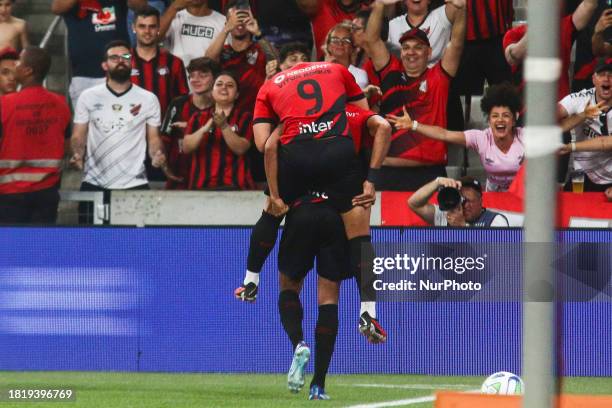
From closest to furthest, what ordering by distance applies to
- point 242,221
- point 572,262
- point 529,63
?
point 529,63, point 572,262, point 242,221

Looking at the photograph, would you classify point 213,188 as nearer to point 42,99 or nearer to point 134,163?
point 134,163

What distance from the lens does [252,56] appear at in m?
13.0

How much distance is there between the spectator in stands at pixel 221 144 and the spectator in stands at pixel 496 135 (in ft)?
5.00

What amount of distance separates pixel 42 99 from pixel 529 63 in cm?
965

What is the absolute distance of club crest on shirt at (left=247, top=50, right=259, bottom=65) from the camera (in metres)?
13.0

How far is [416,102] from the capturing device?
12.2 metres

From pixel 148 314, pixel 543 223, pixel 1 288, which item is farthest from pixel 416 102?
pixel 543 223

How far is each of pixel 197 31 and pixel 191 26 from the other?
0.27ft

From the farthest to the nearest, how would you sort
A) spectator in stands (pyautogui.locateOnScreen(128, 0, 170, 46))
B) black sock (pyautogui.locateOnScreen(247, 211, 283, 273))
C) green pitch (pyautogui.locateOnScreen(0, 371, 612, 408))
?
spectator in stands (pyautogui.locateOnScreen(128, 0, 170, 46)), black sock (pyautogui.locateOnScreen(247, 211, 283, 273)), green pitch (pyautogui.locateOnScreen(0, 371, 612, 408))

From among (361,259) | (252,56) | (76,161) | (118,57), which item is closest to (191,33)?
(252,56)

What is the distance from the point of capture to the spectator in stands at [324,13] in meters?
12.9

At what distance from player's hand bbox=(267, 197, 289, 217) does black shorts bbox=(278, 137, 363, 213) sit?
101 mm

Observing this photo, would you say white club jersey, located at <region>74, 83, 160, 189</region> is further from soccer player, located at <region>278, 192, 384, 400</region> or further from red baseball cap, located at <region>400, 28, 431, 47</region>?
soccer player, located at <region>278, 192, 384, 400</region>

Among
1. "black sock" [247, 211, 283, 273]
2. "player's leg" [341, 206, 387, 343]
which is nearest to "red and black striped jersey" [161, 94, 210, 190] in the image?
"black sock" [247, 211, 283, 273]
